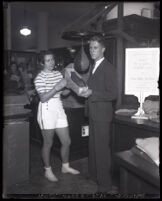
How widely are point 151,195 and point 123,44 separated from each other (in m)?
1.53

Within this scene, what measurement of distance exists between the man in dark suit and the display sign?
5.1 inches

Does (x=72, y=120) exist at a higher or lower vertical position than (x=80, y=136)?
higher

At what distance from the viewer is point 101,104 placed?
2000 mm

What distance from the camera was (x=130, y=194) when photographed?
1.24 meters

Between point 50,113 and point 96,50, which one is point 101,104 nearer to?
point 96,50

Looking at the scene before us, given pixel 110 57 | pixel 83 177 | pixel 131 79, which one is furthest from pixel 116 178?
pixel 110 57

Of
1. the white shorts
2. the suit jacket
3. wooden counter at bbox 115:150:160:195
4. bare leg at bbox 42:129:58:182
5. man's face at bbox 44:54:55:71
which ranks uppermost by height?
man's face at bbox 44:54:55:71

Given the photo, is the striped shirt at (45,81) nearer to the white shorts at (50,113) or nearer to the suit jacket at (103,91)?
the white shorts at (50,113)

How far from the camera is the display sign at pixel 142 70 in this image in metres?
1.82

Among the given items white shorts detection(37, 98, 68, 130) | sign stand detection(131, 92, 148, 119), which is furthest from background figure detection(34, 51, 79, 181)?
sign stand detection(131, 92, 148, 119)

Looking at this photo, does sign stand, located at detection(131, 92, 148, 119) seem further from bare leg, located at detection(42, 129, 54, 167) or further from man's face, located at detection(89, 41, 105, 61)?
bare leg, located at detection(42, 129, 54, 167)

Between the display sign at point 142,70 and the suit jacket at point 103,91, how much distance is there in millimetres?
115

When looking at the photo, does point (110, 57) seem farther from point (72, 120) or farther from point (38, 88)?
point (72, 120)

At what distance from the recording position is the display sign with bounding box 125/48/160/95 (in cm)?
182
